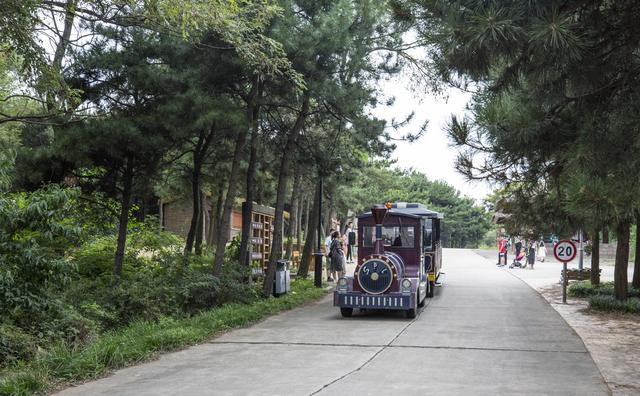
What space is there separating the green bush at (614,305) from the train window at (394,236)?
4.48 metres

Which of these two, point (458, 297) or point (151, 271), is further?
point (458, 297)

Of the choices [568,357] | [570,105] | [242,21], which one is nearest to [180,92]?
[242,21]

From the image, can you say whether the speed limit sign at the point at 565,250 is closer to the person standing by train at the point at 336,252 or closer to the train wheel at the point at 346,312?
the train wheel at the point at 346,312

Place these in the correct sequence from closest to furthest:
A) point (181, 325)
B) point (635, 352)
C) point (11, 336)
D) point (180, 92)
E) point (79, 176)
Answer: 1. point (11, 336)
2. point (635, 352)
3. point (181, 325)
4. point (180, 92)
5. point (79, 176)

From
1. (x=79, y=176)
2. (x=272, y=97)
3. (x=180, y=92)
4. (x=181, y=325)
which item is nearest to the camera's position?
(x=181, y=325)

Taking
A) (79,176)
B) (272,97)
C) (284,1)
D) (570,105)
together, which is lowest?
(79,176)

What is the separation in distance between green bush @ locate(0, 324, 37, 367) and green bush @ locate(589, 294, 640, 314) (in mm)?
12059

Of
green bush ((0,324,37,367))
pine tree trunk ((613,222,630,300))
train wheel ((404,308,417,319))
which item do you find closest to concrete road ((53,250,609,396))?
train wheel ((404,308,417,319))

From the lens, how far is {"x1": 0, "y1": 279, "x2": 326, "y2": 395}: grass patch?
7312mm

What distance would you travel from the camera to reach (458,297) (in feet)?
61.2

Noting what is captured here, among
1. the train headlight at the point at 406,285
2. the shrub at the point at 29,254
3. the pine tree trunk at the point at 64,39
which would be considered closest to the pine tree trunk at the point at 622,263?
the train headlight at the point at 406,285

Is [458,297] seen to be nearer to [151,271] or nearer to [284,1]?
[151,271]

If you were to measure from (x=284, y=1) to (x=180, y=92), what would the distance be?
2.89 metres

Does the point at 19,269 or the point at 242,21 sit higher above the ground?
the point at 242,21
